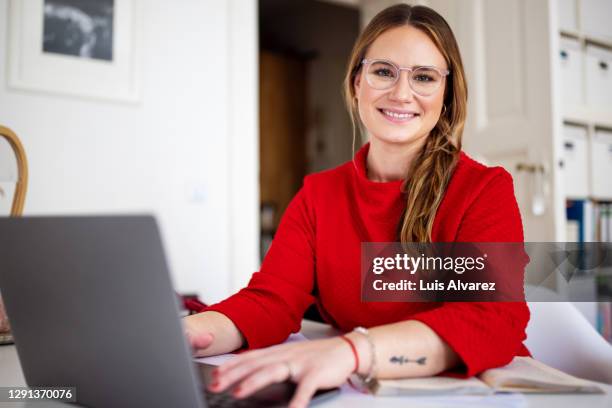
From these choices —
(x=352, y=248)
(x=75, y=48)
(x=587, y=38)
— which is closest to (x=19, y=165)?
(x=352, y=248)

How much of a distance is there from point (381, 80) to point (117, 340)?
721mm

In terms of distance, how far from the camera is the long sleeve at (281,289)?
93 cm

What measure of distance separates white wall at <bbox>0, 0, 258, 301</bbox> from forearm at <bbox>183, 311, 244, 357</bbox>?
191 centimetres

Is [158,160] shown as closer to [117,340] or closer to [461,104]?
[461,104]

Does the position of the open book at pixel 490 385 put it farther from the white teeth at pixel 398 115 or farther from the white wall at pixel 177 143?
the white wall at pixel 177 143

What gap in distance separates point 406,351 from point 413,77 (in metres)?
0.56

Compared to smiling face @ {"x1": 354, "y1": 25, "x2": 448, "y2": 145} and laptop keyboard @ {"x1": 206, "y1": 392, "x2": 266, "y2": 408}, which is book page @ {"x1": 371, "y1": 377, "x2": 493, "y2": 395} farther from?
smiling face @ {"x1": 354, "y1": 25, "x2": 448, "y2": 145}

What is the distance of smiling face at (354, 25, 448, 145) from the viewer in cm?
103

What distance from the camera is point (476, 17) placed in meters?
2.97

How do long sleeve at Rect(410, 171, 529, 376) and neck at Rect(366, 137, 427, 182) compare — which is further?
neck at Rect(366, 137, 427, 182)

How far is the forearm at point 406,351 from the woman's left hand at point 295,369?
0.03 metres

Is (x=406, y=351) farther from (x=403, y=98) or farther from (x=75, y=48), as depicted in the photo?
(x=75, y=48)

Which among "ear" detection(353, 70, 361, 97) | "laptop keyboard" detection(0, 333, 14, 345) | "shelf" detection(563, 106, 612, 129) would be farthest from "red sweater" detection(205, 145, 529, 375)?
"shelf" detection(563, 106, 612, 129)

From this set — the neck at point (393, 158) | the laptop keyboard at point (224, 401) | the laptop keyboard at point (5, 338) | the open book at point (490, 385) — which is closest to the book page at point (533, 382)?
the open book at point (490, 385)
